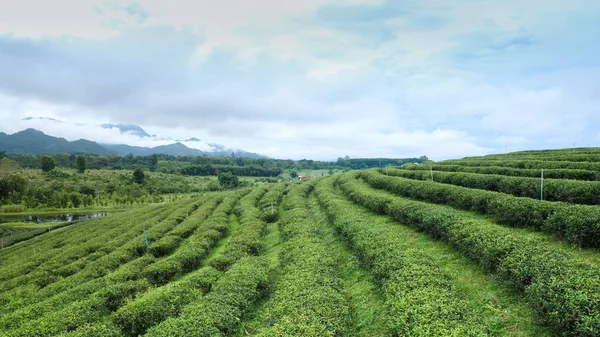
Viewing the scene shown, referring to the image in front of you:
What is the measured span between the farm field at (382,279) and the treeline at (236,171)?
106859 mm

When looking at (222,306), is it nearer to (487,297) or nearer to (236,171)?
(487,297)

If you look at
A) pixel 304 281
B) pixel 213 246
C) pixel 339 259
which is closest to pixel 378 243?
pixel 339 259

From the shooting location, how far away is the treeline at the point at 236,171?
132 metres

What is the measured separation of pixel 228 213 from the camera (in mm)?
37469

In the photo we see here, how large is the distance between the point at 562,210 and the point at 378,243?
24.6 ft

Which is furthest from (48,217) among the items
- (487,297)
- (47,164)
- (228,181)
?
(487,297)

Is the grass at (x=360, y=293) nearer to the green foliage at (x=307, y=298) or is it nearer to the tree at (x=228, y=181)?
the green foliage at (x=307, y=298)

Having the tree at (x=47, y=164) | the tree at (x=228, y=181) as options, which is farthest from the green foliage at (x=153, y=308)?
the tree at (x=47, y=164)

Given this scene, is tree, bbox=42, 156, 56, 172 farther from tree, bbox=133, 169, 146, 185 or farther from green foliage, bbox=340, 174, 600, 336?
green foliage, bbox=340, 174, 600, 336

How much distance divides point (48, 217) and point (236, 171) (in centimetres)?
7023

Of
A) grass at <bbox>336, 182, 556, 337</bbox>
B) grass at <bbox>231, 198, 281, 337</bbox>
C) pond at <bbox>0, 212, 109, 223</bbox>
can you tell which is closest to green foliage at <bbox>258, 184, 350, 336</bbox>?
grass at <bbox>231, 198, 281, 337</bbox>

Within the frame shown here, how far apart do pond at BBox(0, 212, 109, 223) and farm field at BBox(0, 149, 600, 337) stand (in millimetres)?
57552

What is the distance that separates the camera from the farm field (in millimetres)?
8555

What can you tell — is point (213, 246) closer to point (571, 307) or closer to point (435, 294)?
point (435, 294)
